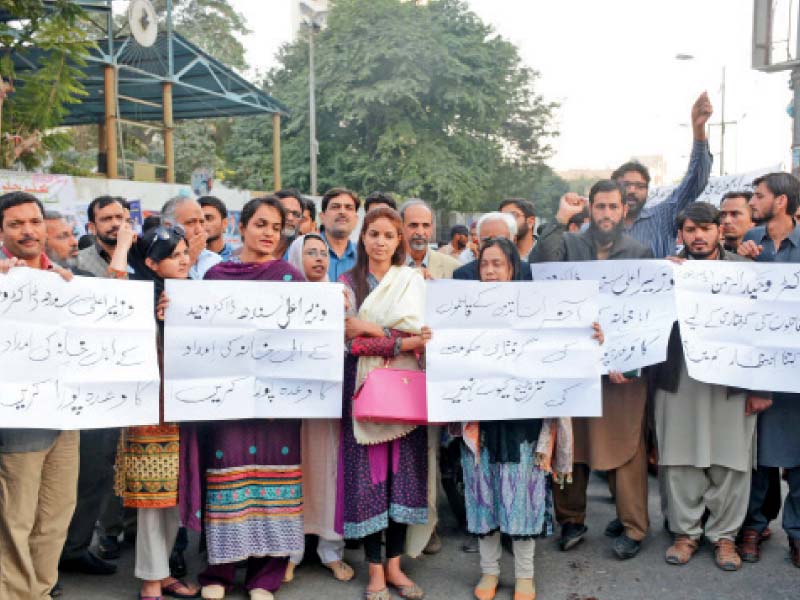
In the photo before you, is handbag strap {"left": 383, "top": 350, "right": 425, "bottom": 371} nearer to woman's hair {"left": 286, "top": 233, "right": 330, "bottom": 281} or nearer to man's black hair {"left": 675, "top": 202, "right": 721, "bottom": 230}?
woman's hair {"left": 286, "top": 233, "right": 330, "bottom": 281}

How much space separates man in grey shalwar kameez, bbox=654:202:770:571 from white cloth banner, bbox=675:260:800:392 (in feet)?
0.53

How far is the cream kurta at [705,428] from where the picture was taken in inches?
168

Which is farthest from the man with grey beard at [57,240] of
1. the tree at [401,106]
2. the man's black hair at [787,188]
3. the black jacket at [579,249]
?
the tree at [401,106]

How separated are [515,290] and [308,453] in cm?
141

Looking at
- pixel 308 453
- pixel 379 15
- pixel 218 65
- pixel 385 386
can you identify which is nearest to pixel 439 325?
pixel 385 386

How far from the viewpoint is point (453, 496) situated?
500 centimetres

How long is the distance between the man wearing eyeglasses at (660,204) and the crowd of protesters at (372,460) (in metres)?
0.70

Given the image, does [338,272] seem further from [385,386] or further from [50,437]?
[50,437]

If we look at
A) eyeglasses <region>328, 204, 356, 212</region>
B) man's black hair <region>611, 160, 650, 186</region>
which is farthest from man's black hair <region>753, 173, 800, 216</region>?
eyeglasses <region>328, 204, 356, 212</region>

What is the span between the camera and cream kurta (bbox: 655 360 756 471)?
168 inches

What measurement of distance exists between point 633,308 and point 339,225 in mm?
1820

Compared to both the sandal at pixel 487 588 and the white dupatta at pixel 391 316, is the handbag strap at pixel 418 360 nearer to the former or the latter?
the white dupatta at pixel 391 316

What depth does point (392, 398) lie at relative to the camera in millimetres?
3742

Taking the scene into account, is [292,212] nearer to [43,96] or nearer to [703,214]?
[703,214]
